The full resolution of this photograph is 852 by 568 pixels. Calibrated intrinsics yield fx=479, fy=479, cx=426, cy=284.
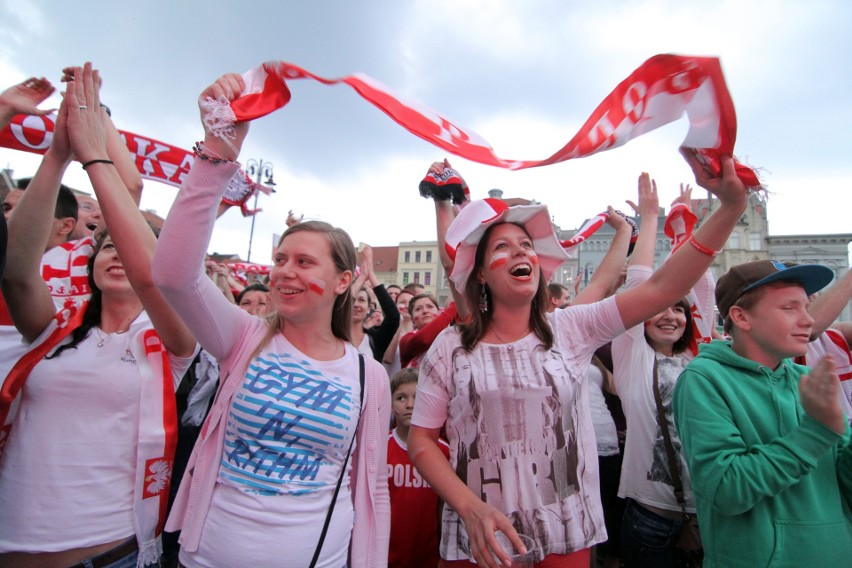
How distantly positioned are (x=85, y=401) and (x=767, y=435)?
271 cm

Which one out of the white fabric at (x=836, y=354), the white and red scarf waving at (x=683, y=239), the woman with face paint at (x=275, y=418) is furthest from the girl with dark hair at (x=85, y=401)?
the white fabric at (x=836, y=354)

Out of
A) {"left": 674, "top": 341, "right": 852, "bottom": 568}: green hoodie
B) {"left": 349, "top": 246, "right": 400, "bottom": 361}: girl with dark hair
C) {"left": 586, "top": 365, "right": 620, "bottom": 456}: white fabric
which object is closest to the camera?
{"left": 674, "top": 341, "right": 852, "bottom": 568}: green hoodie

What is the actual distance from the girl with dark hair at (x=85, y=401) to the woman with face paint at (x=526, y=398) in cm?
108

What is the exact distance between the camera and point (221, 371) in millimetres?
1893

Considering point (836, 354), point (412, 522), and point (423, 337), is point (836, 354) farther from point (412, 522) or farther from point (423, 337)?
point (412, 522)

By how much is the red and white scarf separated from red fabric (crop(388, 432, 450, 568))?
1.86 meters

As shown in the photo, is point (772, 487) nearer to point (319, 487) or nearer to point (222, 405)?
point (319, 487)

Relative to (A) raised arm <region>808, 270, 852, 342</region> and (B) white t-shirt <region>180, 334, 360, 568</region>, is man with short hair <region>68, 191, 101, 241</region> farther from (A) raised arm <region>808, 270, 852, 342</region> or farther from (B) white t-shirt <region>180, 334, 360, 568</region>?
(A) raised arm <region>808, 270, 852, 342</region>

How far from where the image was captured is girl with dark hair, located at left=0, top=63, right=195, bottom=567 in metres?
1.71

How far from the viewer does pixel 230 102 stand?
1.70 metres

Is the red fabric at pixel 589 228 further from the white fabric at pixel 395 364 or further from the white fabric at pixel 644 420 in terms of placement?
the white fabric at pixel 395 364

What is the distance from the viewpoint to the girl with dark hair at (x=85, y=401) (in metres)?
1.71

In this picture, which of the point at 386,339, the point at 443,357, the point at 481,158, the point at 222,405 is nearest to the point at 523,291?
the point at 443,357

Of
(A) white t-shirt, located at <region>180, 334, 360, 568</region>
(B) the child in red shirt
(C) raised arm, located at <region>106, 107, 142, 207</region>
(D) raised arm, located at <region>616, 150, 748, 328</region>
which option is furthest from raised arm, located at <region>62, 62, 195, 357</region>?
(D) raised arm, located at <region>616, 150, 748, 328</region>
